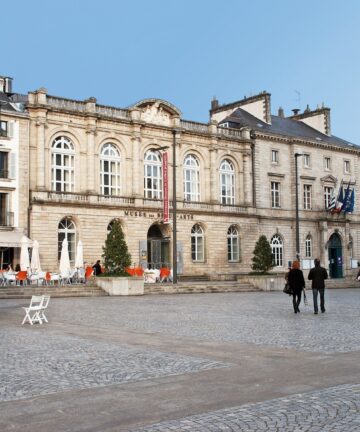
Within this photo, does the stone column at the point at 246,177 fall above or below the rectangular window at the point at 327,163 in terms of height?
below

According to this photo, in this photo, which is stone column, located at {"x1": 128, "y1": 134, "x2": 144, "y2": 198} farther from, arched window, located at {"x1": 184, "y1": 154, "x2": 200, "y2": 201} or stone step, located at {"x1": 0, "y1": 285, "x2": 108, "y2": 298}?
stone step, located at {"x1": 0, "y1": 285, "x2": 108, "y2": 298}

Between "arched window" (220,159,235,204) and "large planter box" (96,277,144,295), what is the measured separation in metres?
18.4

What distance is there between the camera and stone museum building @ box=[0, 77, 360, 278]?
126 ft

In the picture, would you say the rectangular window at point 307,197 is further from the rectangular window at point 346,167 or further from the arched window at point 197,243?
the arched window at point 197,243

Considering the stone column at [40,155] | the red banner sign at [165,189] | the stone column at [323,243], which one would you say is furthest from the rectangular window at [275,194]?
the stone column at [40,155]

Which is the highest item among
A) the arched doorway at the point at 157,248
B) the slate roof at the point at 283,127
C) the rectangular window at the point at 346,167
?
the slate roof at the point at 283,127

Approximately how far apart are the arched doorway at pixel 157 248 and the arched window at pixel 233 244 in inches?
215

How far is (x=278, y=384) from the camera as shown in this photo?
27.1 feet

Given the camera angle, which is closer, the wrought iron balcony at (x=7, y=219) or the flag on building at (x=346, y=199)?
the wrought iron balcony at (x=7, y=219)

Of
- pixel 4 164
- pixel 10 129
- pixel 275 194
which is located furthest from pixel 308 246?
pixel 10 129

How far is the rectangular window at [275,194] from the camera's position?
50.8 m

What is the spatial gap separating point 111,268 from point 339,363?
21.6 metres

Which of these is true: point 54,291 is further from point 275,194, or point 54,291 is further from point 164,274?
point 275,194

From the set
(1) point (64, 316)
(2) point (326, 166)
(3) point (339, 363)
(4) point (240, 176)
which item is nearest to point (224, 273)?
(4) point (240, 176)
